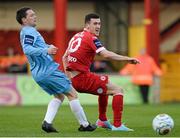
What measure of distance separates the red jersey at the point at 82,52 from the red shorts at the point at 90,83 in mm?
121

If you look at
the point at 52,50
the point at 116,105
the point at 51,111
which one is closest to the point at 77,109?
the point at 51,111

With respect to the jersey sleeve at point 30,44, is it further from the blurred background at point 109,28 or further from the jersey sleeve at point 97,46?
the blurred background at point 109,28

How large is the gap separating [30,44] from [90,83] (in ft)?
3.98

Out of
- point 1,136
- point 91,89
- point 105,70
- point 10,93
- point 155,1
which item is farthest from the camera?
point 105,70

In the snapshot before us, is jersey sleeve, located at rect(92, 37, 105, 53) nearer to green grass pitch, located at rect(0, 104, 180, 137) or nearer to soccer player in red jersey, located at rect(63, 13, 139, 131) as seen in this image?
soccer player in red jersey, located at rect(63, 13, 139, 131)

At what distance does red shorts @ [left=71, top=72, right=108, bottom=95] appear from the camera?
11414 millimetres

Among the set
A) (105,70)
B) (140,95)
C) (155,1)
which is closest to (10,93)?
(140,95)

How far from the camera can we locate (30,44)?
1089 cm

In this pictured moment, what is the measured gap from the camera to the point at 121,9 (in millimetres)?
33781

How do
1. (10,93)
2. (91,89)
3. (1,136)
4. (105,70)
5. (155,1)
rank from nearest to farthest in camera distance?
(1,136) → (91,89) → (10,93) → (155,1) → (105,70)

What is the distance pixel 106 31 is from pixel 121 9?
1.33 m

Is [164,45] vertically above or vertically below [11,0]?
below

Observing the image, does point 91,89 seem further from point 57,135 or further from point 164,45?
point 164,45

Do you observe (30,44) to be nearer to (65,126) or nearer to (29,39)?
(29,39)
